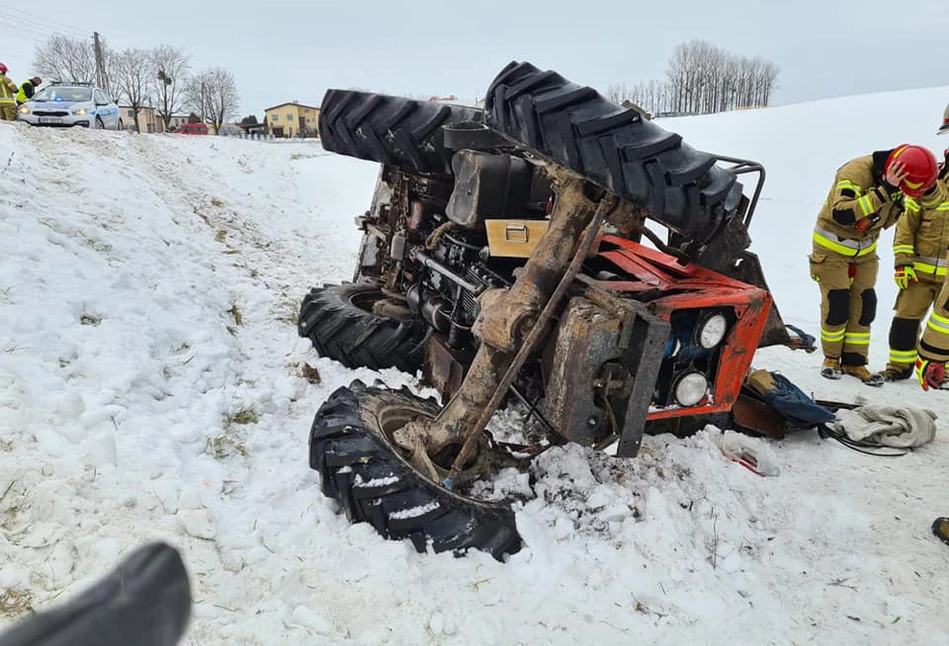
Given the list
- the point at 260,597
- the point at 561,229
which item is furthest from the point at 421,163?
the point at 260,597

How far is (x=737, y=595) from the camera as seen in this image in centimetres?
247

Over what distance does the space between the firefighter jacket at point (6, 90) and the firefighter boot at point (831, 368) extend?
1639 cm

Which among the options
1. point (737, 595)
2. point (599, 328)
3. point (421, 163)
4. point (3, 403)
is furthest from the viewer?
point (421, 163)

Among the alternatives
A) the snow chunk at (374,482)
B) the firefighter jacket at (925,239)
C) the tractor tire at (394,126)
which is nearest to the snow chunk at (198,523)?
the snow chunk at (374,482)

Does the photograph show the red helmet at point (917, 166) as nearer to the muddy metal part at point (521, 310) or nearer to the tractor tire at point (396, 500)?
the muddy metal part at point (521, 310)

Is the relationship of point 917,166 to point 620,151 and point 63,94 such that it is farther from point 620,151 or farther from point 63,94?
point 63,94

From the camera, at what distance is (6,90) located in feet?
45.4

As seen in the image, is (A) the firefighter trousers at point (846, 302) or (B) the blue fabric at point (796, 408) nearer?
(B) the blue fabric at point (796, 408)

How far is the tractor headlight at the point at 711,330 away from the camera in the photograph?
8.57 feet

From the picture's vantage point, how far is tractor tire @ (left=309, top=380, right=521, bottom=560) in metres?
2.43

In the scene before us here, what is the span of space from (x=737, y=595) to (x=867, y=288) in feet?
13.8

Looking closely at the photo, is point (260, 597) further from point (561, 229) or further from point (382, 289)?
point (382, 289)

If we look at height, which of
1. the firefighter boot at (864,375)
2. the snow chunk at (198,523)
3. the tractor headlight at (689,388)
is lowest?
the firefighter boot at (864,375)

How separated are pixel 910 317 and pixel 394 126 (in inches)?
186
